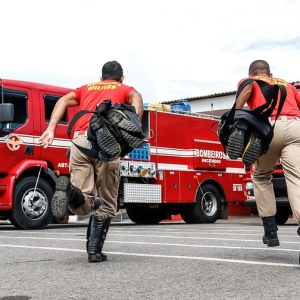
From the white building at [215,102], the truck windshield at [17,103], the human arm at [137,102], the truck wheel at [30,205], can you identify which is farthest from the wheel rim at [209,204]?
the human arm at [137,102]

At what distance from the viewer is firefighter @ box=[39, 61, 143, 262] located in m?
5.61

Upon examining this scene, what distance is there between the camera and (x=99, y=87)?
581cm

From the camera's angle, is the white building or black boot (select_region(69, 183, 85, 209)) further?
the white building

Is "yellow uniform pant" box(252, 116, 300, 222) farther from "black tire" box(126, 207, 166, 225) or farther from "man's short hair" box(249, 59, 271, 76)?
"black tire" box(126, 207, 166, 225)

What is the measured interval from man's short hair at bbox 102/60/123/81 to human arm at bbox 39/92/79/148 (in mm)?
346

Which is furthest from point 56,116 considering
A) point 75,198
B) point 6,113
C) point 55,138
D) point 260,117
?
point 55,138

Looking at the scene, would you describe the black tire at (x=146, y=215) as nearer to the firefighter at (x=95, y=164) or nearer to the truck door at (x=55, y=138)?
the truck door at (x=55, y=138)

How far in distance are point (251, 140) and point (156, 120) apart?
9534mm

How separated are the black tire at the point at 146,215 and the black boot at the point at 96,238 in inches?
410

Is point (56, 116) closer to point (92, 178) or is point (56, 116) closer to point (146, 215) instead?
point (92, 178)

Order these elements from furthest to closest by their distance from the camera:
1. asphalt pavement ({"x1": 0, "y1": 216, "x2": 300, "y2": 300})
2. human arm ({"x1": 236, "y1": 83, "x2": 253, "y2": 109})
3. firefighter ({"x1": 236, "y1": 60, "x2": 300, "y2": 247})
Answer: human arm ({"x1": 236, "y1": 83, "x2": 253, "y2": 109}) < firefighter ({"x1": 236, "y1": 60, "x2": 300, "y2": 247}) < asphalt pavement ({"x1": 0, "y1": 216, "x2": 300, "y2": 300})

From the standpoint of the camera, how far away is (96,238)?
5.64 metres

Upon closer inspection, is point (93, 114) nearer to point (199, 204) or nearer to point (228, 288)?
point (228, 288)

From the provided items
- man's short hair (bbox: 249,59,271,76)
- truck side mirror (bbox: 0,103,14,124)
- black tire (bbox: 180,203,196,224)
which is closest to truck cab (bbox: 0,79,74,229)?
truck side mirror (bbox: 0,103,14,124)
